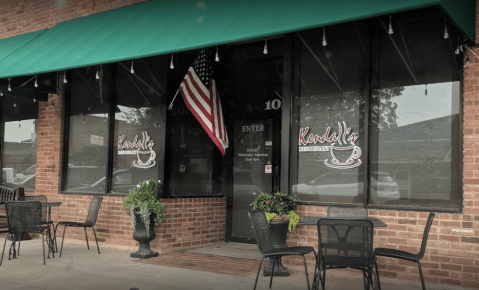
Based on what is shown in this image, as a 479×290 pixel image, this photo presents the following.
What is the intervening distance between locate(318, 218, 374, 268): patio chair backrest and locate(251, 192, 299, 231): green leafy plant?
1.79 meters

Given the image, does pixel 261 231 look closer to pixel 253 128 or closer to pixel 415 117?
pixel 415 117

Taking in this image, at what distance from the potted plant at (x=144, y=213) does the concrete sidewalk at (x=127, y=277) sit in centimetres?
30

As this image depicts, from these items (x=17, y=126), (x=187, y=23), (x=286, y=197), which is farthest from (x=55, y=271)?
(x=17, y=126)

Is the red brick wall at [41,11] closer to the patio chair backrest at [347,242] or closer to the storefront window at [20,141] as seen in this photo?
the storefront window at [20,141]

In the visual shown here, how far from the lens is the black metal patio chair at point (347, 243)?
459 cm

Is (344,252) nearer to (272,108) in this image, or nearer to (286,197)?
(286,197)

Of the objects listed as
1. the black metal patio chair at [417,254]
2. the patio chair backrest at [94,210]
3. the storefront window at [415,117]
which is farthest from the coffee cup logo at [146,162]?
the black metal patio chair at [417,254]

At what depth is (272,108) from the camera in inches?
349

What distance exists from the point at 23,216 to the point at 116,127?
2478 millimetres

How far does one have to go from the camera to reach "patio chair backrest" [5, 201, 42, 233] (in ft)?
23.3

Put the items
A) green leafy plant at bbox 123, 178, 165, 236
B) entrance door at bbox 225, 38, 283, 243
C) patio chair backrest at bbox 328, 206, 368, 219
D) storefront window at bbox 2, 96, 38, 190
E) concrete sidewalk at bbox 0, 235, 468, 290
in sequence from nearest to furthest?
concrete sidewalk at bbox 0, 235, 468, 290 → patio chair backrest at bbox 328, 206, 368, 219 → green leafy plant at bbox 123, 178, 165, 236 → entrance door at bbox 225, 38, 283, 243 → storefront window at bbox 2, 96, 38, 190

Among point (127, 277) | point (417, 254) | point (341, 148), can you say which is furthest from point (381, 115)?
point (127, 277)

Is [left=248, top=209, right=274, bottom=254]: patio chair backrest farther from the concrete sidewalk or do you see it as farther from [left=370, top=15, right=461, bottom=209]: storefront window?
[left=370, top=15, right=461, bottom=209]: storefront window

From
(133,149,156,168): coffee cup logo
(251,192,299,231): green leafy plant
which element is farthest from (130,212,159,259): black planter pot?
(251,192,299,231): green leafy plant
